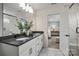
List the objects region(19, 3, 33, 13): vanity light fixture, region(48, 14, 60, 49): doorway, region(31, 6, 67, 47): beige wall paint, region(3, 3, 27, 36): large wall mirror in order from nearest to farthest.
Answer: region(3, 3, 27, 36): large wall mirror
region(19, 3, 33, 13): vanity light fixture
region(48, 14, 60, 49): doorway
region(31, 6, 67, 47): beige wall paint

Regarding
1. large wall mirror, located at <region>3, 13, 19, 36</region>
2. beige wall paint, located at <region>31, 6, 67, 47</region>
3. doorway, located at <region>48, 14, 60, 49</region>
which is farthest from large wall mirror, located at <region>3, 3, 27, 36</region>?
doorway, located at <region>48, 14, 60, 49</region>

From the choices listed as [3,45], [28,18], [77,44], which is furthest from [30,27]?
[77,44]

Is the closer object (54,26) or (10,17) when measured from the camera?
(10,17)

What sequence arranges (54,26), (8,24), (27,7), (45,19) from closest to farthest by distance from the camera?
Answer: 1. (8,24)
2. (27,7)
3. (54,26)
4. (45,19)

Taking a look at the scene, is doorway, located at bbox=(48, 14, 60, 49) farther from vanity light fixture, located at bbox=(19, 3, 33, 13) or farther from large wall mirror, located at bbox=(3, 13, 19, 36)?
large wall mirror, located at bbox=(3, 13, 19, 36)

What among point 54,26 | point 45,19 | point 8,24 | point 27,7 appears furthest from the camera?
point 45,19

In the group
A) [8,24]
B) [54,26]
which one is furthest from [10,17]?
[54,26]

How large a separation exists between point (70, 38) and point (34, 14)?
1.08m

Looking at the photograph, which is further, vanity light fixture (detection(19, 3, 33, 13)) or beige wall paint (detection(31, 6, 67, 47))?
beige wall paint (detection(31, 6, 67, 47))

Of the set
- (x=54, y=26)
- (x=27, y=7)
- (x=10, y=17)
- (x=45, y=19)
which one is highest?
(x=27, y=7)

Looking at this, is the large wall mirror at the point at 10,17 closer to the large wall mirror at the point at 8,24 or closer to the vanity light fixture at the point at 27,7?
the large wall mirror at the point at 8,24

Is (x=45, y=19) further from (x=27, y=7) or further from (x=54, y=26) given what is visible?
(x=27, y=7)

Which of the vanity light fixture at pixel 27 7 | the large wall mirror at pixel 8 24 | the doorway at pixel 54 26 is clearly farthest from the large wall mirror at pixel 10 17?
the doorway at pixel 54 26

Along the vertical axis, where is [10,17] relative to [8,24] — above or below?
above
